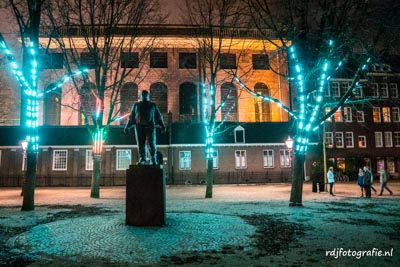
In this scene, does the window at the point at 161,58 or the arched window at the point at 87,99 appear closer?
the arched window at the point at 87,99

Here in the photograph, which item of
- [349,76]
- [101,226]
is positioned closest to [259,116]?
[349,76]

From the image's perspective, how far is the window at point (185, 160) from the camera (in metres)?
34.6

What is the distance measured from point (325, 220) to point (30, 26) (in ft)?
48.8

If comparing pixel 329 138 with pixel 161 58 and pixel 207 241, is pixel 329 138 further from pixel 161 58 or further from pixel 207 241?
pixel 207 241

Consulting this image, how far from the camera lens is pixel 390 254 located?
6.62 m

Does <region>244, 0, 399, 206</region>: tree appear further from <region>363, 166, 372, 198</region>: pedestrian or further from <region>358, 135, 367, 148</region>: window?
<region>358, 135, 367, 148</region>: window

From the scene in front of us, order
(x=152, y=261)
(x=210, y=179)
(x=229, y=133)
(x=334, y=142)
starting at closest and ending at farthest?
(x=152, y=261)
(x=210, y=179)
(x=229, y=133)
(x=334, y=142)

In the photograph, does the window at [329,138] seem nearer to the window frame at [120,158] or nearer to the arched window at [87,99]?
the window frame at [120,158]

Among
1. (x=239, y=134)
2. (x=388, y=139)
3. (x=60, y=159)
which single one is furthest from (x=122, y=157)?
(x=388, y=139)

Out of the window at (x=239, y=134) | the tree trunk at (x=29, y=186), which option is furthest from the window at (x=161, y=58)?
the tree trunk at (x=29, y=186)

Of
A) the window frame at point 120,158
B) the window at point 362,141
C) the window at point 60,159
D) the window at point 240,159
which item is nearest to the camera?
the window at point 60,159

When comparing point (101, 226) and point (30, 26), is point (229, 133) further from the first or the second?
point (101, 226)

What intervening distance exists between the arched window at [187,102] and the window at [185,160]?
27.0 feet

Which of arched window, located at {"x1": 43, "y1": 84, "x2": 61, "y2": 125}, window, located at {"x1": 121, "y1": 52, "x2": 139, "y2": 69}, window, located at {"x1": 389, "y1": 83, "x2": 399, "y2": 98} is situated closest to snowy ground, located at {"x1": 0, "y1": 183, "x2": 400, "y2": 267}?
window, located at {"x1": 121, "y1": 52, "x2": 139, "y2": 69}
